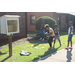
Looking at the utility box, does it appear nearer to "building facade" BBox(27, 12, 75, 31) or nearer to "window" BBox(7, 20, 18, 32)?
"window" BBox(7, 20, 18, 32)

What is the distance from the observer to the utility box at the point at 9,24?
5.74 metres

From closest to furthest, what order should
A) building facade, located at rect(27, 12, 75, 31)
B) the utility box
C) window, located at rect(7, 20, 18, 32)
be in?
the utility box < window, located at rect(7, 20, 18, 32) < building facade, located at rect(27, 12, 75, 31)

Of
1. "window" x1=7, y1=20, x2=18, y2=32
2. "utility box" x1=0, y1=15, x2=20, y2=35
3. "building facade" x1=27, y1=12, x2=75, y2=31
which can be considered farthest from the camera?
"building facade" x1=27, y1=12, x2=75, y2=31

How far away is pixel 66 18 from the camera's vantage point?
21.1 metres

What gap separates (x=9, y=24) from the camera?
619 centimetres

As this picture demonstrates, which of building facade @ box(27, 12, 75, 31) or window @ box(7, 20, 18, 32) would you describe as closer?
window @ box(7, 20, 18, 32)

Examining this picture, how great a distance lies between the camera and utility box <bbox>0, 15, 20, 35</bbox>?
5741mm

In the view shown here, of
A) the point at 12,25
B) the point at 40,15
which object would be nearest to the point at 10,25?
the point at 12,25

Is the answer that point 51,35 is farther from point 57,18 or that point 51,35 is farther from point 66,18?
point 66,18

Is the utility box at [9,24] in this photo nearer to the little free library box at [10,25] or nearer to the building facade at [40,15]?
the little free library box at [10,25]

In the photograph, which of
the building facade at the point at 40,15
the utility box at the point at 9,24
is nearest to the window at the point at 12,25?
the utility box at the point at 9,24

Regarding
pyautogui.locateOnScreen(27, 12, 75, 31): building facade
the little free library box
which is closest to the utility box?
the little free library box

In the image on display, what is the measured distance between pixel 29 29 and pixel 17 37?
7.95m

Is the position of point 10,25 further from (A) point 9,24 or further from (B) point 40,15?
(B) point 40,15
